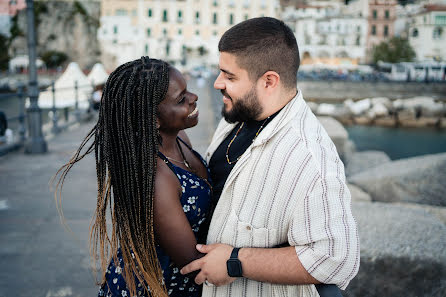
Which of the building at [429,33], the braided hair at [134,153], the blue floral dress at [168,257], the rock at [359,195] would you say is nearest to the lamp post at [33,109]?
the rock at [359,195]

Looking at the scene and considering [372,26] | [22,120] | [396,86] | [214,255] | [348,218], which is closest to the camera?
[348,218]

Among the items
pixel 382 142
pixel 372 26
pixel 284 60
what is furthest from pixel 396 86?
pixel 284 60

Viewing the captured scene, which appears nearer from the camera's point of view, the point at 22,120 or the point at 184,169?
the point at 184,169

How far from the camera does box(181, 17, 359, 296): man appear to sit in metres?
1.35

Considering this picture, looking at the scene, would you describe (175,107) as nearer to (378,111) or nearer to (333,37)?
(378,111)

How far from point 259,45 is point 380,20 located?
70492mm

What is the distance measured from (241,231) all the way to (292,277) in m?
0.24

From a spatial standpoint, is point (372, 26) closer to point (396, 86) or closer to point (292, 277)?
point (396, 86)

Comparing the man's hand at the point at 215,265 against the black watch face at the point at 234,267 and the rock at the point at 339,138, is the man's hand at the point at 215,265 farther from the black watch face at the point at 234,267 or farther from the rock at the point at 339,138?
the rock at the point at 339,138

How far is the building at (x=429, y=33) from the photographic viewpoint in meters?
56.1

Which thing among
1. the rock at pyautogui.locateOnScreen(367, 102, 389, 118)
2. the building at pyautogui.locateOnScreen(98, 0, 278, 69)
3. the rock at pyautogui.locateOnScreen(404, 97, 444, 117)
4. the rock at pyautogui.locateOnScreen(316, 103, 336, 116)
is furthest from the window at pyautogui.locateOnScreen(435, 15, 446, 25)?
the rock at pyautogui.locateOnScreen(316, 103, 336, 116)

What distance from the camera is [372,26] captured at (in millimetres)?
65812

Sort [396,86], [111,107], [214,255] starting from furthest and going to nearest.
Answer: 1. [396,86]
2. [111,107]
3. [214,255]

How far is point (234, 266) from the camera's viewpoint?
4.83 feet
